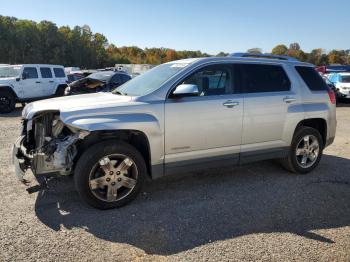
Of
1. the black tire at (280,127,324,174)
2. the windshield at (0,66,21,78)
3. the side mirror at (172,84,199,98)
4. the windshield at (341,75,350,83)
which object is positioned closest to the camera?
the side mirror at (172,84,199,98)

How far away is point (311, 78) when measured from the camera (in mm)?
5762

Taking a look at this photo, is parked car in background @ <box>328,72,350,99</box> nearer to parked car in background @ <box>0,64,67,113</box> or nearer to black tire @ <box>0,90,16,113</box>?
parked car in background @ <box>0,64,67,113</box>

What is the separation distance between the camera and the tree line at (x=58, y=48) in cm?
7169

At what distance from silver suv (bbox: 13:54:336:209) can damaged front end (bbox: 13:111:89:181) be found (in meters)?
0.01

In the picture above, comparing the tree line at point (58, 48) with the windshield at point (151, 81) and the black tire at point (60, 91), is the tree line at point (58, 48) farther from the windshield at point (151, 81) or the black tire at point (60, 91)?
the windshield at point (151, 81)

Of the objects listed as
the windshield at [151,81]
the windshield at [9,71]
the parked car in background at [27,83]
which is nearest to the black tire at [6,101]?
the parked car in background at [27,83]

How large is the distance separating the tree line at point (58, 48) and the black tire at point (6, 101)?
40929 mm

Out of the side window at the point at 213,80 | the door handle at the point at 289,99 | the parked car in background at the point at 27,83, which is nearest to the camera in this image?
the side window at the point at 213,80

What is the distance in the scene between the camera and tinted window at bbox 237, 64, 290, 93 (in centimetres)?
510

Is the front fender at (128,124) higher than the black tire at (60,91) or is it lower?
higher

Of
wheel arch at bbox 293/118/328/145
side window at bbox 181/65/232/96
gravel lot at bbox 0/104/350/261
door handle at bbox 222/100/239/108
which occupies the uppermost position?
side window at bbox 181/65/232/96

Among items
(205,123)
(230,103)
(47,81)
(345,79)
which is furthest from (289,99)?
(345,79)

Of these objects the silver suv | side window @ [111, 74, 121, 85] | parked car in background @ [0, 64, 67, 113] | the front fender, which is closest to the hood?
the silver suv

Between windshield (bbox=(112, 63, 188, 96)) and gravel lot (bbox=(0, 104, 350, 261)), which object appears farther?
windshield (bbox=(112, 63, 188, 96))
